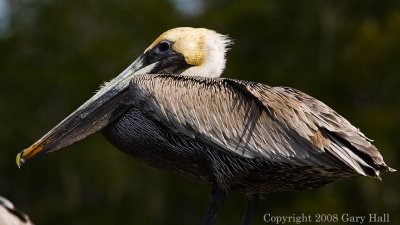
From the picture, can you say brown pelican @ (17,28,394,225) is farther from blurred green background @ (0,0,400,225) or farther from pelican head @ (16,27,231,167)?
blurred green background @ (0,0,400,225)

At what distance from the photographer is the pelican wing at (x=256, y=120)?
26.4 ft

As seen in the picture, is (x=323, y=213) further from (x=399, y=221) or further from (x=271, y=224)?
(x=271, y=224)

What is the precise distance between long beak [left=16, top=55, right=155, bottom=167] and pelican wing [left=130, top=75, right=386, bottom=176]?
18 centimetres

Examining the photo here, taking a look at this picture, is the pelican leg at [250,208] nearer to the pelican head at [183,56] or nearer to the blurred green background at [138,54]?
the pelican head at [183,56]

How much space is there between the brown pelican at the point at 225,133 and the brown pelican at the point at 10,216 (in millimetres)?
1215

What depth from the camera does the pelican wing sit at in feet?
26.4

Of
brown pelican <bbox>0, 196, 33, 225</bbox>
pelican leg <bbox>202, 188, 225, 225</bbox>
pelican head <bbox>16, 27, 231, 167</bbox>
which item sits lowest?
brown pelican <bbox>0, 196, 33, 225</bbox>

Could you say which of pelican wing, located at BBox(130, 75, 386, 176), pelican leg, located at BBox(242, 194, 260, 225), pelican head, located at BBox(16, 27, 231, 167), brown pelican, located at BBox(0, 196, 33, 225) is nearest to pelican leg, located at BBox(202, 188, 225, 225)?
pelican wing, located at BBox(130, 75, 386, 176)

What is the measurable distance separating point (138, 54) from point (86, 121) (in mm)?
21778

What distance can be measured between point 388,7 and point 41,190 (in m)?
9.60

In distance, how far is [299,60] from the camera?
1179 inches

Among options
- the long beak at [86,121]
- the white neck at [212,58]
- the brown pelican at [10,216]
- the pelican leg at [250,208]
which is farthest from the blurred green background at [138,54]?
the brown pelican at [10,216]

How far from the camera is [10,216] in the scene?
23.9ft

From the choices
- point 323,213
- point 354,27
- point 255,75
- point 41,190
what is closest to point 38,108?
point 41,190
